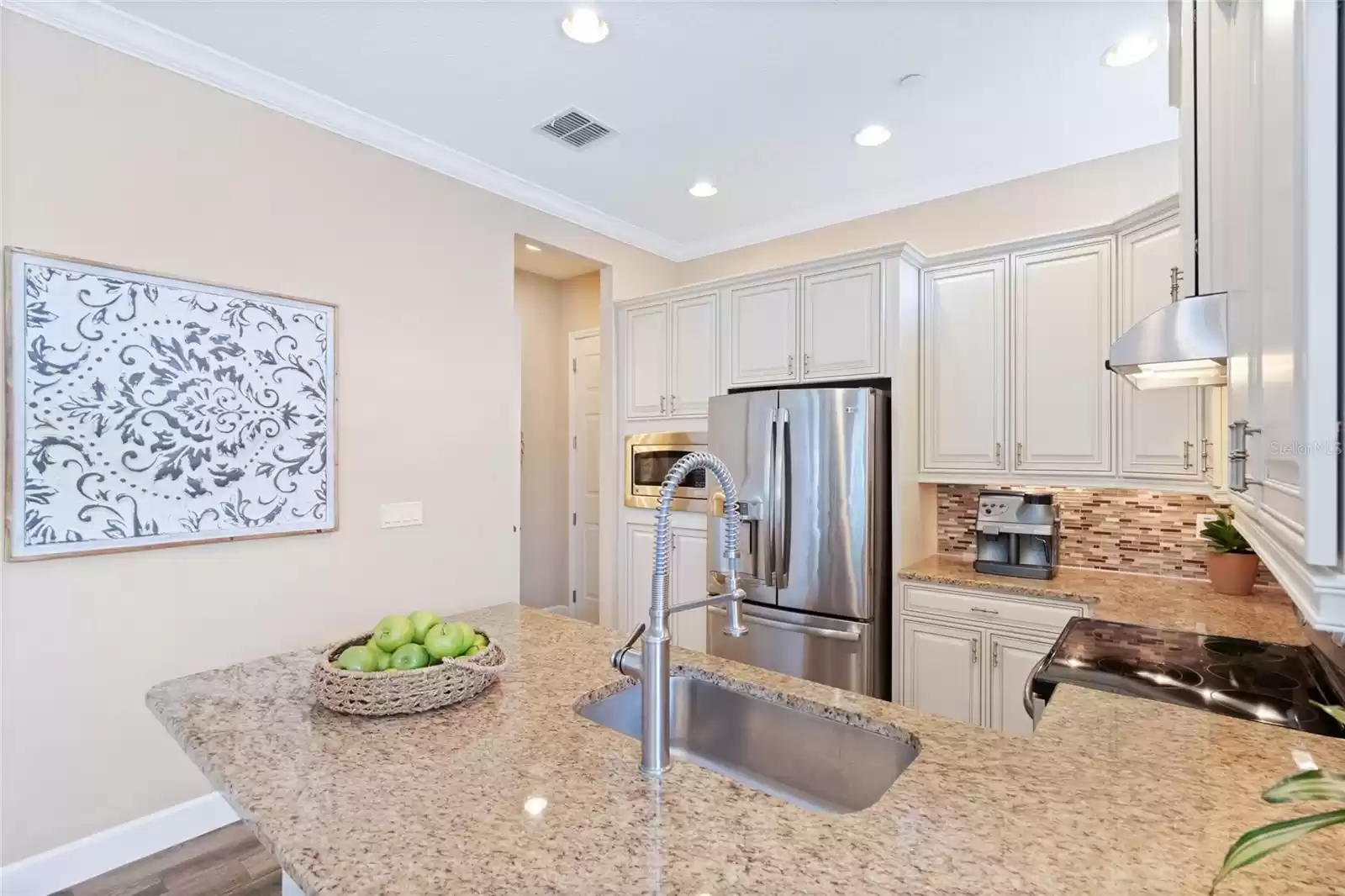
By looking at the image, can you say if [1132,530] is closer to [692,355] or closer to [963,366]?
[963,366]

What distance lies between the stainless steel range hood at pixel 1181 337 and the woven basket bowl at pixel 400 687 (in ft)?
4.70

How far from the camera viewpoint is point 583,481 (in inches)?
200

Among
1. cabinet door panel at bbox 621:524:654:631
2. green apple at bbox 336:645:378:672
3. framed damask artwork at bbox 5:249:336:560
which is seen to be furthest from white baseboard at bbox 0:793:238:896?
cabinet door panel at bbox 621:524:654:631

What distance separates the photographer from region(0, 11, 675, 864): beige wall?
2014 millimetres

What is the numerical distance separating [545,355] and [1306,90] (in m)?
4.70

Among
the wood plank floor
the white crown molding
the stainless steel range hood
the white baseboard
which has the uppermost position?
the white crown molding

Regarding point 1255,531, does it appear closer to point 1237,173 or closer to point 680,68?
point 1237,173

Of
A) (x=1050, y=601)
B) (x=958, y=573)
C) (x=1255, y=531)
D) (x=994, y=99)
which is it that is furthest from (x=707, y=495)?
(x=1255, y=531)

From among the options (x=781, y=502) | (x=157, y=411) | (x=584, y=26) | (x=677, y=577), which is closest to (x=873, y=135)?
(x=584, y=26)

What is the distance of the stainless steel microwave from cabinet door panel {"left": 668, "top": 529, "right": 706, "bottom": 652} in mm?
177

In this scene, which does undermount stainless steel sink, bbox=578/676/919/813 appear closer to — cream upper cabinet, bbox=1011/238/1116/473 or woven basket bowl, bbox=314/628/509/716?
woven basket bowl, bbox=314/628/509/716

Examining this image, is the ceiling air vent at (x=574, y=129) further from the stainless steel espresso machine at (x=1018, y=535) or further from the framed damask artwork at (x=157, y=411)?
the stainless steel espresso machine at (x=1018, y=535)

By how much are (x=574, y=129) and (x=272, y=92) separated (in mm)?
1181

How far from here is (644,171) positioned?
323 cm
